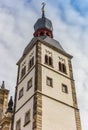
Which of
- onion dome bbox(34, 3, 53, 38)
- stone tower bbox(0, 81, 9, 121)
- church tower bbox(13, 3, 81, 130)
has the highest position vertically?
onion dome bbox(34, 3, 53, 38)

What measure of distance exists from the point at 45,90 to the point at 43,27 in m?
15.4

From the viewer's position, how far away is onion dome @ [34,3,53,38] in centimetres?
4259

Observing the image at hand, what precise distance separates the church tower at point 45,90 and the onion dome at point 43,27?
4252 mm

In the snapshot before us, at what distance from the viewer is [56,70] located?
111 ft

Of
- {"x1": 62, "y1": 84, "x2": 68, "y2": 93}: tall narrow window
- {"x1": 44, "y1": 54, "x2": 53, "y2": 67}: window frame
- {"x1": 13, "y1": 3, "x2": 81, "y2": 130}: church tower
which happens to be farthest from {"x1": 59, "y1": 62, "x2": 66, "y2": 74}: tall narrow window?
{"x1": 62, "y1": 84, "x2": 68, "y2": 93}: tall narrow window

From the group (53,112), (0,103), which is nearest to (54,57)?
(53,112)

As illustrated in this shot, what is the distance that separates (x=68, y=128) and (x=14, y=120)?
20.5 ft

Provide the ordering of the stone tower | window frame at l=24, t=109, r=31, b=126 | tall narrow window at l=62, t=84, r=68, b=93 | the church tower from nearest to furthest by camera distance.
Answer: the church tower < window frame at l=24, t=109, r=31, b=126 < tall narrow window at l=62, t=84, r=68, b=93 < the stone tower

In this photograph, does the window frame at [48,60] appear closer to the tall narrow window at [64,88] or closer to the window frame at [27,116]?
the tall narrow window at [64,88]

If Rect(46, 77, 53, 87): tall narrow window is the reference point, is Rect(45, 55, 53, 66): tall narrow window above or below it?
above

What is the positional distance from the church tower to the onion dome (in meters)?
4.25

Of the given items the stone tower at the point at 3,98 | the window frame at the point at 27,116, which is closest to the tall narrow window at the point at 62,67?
the window frame at the point at 27,116

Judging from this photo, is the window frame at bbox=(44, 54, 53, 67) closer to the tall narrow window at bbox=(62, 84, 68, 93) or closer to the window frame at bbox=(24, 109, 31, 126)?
the tall narrow window at bbox=(62, 84, 68, 93)

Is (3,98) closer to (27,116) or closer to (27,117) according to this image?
(27,116)
